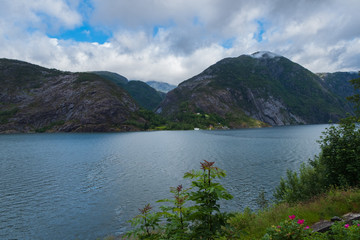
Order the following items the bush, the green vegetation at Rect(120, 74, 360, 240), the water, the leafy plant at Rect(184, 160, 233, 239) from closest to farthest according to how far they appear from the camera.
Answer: the leafy plant at Rect(184, 160, 233, 239) < the green vegetation at Rect(120, 74, 360, 240) < the bush < the water

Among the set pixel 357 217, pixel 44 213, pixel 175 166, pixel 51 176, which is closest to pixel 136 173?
pixel 175 166

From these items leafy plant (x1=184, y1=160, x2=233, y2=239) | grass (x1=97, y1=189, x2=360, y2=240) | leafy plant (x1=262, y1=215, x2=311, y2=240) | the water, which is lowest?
the water

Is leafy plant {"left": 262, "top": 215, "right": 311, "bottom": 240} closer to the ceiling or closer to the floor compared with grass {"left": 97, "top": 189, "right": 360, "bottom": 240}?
closer to the ceiling

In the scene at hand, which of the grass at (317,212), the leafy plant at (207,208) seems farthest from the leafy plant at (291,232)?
the grass at (317,212)

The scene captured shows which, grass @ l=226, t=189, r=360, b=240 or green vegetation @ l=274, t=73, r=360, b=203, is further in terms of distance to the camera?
green vegetation @ l=274, t=73, r=360, b=203

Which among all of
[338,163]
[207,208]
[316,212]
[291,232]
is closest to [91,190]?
[316,212]

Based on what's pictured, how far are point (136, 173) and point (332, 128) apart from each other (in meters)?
44.8

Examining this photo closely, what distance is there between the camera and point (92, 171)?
57094mm

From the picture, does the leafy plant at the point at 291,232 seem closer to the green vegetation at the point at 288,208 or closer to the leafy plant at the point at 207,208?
the green vegetation at the point at 288,208

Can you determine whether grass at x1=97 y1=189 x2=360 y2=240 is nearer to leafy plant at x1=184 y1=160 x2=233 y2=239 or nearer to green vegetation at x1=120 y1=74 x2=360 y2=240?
green vegetation at x1=120 y1=74 x2=360 y2=240

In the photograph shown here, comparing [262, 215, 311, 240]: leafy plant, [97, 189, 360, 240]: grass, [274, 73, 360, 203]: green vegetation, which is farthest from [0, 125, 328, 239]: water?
[262, 215, 311, 240]: leafy plant

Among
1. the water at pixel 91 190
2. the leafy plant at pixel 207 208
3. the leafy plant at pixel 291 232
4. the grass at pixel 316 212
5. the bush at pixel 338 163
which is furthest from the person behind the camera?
the water at pixel 91 190

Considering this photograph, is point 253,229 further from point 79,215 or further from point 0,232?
point 0,232

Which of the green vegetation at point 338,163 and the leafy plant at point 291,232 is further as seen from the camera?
the green vegetation at point 338,163
